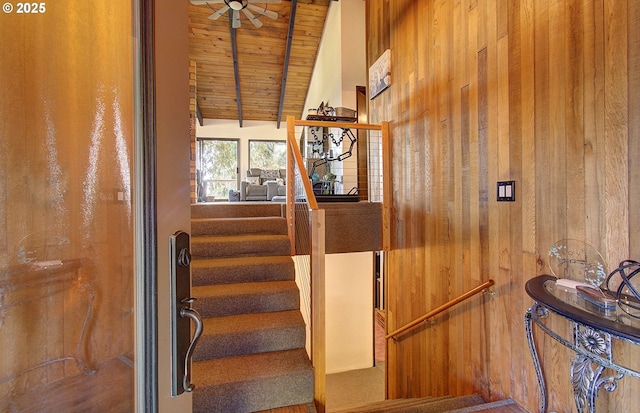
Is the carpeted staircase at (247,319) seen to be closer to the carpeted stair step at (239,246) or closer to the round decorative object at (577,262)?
the carpeted stair step at (239,246)

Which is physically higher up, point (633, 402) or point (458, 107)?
point (458, 107)

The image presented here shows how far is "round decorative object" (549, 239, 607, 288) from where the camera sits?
4.37ft

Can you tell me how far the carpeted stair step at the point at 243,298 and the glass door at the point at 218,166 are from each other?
6.90 meters

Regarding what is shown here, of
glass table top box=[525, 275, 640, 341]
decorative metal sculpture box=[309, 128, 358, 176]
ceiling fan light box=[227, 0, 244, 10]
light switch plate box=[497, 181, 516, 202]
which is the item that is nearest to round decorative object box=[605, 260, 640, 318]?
glass table top box=[525, 275, 640, 341]

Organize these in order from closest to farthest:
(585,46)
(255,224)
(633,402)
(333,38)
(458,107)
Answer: (633,402) < (585,46) < (458,107) < (255,224) < (333,38)

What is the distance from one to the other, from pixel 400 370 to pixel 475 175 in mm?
2280

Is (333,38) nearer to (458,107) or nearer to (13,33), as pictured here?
(458,107)

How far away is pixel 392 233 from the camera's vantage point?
3.32 meters

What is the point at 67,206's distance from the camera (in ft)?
1.80

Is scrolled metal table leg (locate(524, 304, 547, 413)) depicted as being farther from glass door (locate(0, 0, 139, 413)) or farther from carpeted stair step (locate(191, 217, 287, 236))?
carpeted stair step (locate(191, 217, 287, 236))

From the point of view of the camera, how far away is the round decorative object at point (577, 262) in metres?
1.33

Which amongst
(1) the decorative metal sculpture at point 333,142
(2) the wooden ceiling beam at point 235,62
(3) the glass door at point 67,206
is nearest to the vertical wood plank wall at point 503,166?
(1) the decorative metal sculpture at point 333,142

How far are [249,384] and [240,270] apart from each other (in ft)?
3.25

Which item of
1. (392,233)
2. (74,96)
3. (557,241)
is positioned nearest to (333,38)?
(392,233)
